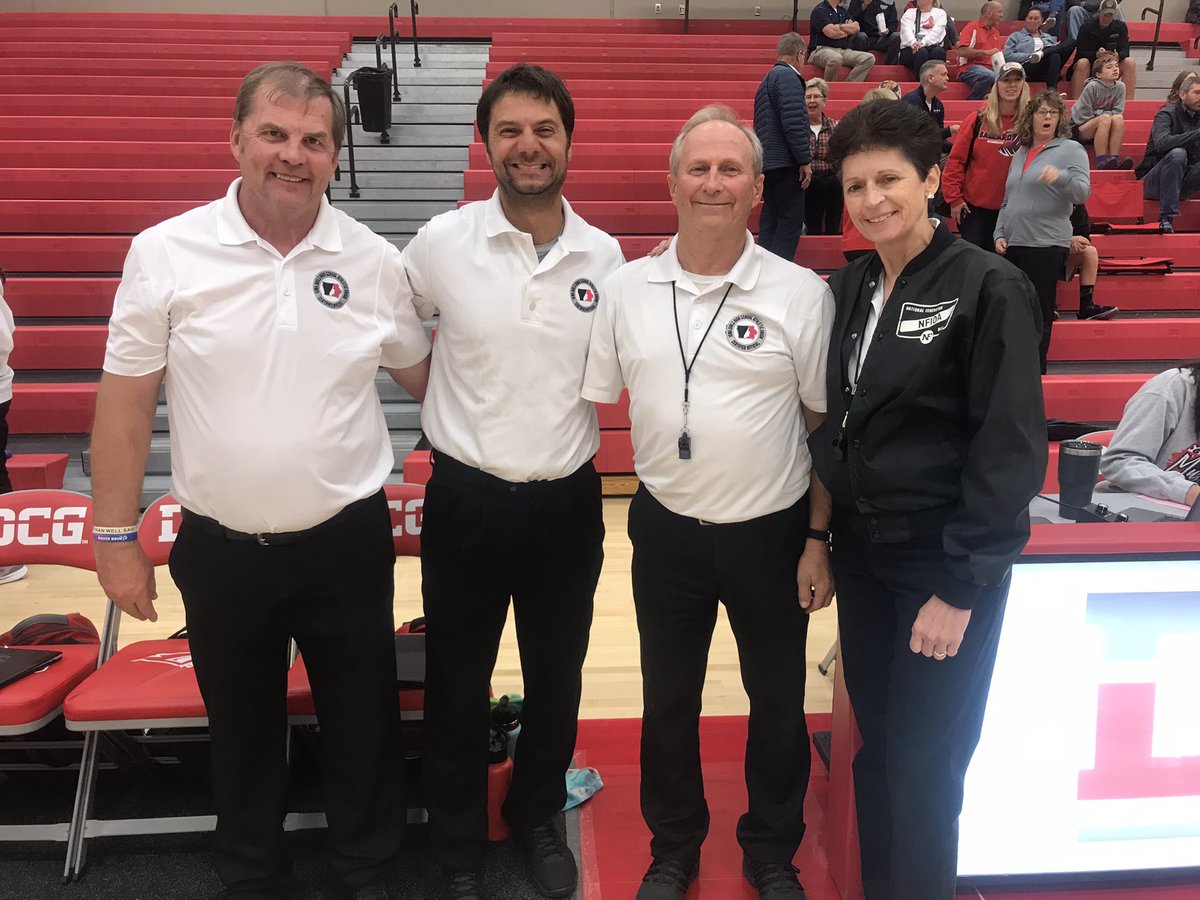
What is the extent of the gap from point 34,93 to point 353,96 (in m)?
3.28

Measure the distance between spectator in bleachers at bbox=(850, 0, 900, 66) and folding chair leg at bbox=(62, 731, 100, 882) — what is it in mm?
10010

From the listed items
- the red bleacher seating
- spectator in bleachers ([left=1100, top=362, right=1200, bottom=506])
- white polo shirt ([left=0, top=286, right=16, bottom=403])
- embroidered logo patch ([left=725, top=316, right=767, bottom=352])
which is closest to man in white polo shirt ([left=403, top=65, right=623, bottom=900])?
embroidered logo patch ([left=725, top=316, right=767, bottom=352])

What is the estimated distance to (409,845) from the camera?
89.9 inches

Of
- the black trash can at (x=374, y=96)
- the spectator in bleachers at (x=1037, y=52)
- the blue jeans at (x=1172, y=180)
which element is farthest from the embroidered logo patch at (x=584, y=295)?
the spectator in bleachers at (x=1037, y=52)

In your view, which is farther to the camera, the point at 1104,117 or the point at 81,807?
the point at 1104,117

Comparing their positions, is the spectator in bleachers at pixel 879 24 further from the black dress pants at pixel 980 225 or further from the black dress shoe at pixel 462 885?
the black dress shoe at pixel 462 885

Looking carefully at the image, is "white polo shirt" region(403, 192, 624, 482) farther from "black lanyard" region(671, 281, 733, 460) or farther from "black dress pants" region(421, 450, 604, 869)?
"black lanyard" region(671, 281, 733, 460)

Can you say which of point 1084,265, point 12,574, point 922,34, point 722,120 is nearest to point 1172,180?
point 1084,265

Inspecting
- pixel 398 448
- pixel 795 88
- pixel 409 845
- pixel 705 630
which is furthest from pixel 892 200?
pixel 795 88

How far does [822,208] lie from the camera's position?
6.87 m

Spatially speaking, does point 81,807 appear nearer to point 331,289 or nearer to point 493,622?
point 493,622

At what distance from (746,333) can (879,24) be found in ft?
31.7

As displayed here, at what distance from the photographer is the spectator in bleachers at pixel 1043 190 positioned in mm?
5109

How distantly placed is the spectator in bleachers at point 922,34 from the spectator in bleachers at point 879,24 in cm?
36
